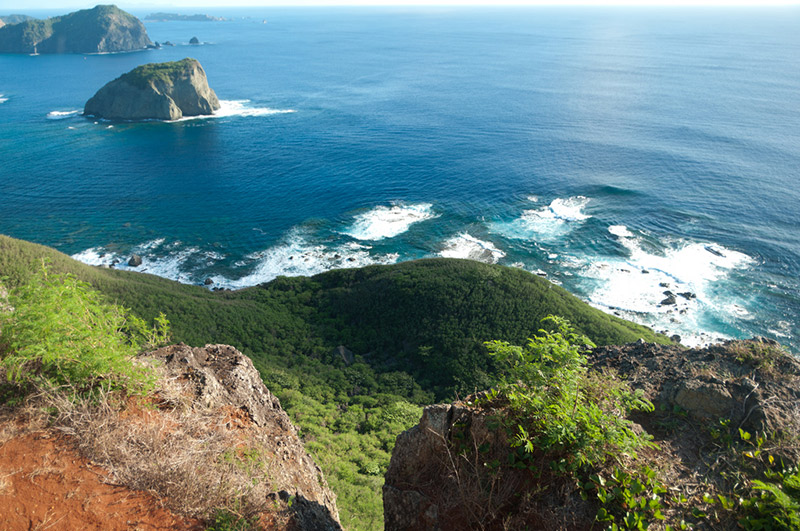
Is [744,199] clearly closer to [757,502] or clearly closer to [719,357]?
[719,357]

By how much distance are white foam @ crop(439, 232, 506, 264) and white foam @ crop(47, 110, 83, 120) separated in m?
115

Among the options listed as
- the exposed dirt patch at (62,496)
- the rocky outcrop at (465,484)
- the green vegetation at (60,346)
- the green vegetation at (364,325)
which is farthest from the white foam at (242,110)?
the rocky outcrop at (465,484)

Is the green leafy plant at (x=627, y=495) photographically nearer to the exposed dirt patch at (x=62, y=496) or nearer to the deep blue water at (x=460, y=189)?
the exposed dirt patch at (x=62, y=496)

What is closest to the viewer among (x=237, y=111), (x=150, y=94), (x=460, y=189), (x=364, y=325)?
(x=364, y=325)

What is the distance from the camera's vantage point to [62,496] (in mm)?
9219

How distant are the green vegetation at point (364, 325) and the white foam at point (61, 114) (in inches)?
3852

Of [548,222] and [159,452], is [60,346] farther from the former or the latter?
[548,222]

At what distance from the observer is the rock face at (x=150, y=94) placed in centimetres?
11650

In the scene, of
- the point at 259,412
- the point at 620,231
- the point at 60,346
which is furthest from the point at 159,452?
the point at 620,231

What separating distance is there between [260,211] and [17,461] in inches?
2655

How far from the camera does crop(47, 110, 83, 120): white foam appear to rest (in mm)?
118075

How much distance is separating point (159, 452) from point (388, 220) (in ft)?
205

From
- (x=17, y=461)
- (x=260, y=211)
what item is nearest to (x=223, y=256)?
(x=260, y=211)

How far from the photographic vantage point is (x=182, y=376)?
45.8 ft
